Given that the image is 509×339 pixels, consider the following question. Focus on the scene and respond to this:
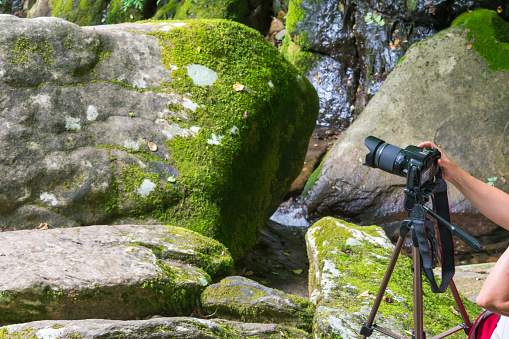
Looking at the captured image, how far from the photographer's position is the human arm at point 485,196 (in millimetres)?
1756

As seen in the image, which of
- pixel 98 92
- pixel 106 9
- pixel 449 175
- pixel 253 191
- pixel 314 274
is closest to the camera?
pixel 449 175

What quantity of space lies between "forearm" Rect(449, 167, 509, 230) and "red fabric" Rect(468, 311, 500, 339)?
393mm

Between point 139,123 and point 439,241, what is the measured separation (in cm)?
274

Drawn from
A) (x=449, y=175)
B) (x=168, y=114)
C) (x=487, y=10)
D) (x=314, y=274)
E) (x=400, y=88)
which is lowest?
(x=314, y=274)

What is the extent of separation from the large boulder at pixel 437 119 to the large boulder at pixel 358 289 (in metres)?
2.94

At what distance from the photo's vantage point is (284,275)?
4.55 metres

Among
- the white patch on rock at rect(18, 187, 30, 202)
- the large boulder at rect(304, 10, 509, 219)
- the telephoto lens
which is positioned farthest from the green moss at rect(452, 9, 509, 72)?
the white patch on rock at rect(18, 187, 30, 202)

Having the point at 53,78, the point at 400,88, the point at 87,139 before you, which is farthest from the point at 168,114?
the point at 400,88

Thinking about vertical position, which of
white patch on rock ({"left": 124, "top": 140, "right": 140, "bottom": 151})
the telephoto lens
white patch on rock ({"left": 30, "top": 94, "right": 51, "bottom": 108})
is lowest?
white patch on rock ({"left": 124, "top": 140, "right": 140, "bottom": 151})

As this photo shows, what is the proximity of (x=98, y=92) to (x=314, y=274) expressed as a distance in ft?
8.13

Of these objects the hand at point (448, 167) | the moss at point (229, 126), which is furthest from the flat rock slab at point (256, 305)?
the hand at point (448, 167)

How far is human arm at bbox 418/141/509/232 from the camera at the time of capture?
1.76m

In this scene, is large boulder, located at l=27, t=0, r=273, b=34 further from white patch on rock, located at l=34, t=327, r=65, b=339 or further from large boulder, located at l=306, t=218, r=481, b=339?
white patch on rock, located at l=34, t=327, r=65, b=339

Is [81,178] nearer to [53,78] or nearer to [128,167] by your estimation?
[128,167]
